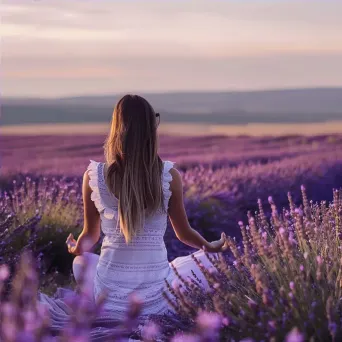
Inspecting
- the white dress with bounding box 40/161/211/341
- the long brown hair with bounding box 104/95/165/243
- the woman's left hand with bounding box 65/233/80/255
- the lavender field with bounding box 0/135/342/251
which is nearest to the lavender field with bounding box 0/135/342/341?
the lavender field with bounding box 0/135/342/251

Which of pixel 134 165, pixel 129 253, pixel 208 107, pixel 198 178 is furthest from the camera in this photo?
pixel 208 107

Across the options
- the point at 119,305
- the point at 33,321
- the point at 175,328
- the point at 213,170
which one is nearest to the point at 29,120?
the point at 213,170

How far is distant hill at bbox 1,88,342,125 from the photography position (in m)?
6.21

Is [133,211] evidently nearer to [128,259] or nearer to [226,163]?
[128,259]

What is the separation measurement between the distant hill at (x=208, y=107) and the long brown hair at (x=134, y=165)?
3.35 m

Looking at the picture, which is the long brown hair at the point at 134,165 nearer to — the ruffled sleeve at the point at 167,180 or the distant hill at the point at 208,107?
the ruffled sleeve at the point at 167,180

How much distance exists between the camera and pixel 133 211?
9.38 ft

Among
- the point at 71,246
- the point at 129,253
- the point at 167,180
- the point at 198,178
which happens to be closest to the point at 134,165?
the point at 167,180

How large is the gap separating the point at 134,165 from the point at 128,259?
40 cm

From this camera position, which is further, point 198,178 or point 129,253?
point 198,178

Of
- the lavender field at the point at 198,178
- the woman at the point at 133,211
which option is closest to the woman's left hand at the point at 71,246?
the woman at the point at 133,211

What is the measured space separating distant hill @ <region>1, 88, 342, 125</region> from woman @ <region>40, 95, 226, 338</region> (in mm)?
3256

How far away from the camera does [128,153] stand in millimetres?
2840

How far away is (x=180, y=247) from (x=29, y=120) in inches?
90.2
